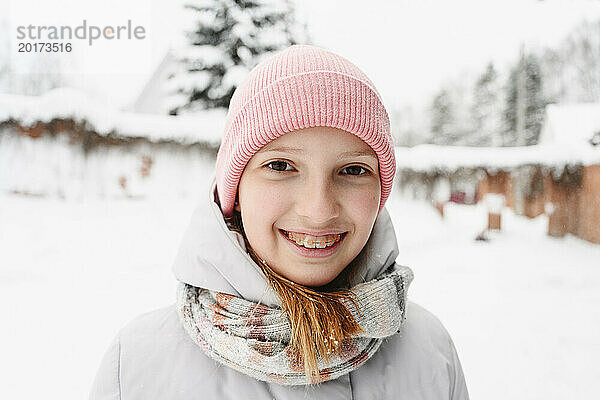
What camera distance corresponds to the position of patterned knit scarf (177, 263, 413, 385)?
2.12 ft

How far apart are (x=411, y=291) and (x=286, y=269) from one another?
1.28 metres

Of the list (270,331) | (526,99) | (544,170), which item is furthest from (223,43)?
(270,331)

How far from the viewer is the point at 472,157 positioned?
1809 mm

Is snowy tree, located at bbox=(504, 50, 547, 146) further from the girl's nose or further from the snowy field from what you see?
the girl's nose

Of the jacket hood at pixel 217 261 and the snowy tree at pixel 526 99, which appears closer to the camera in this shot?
the jacket hood at pixel 217 261

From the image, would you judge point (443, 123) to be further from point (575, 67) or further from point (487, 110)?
point (575, 67)

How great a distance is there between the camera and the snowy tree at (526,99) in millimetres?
1771

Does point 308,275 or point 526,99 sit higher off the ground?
point 526,99

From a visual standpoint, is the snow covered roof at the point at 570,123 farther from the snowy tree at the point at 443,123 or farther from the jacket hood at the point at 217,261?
the jacket hood at the point at 217,261

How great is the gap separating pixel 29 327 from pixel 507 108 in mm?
1660

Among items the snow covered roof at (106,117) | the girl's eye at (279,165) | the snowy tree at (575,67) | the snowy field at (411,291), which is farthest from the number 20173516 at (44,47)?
the snowy tree at (575,67)

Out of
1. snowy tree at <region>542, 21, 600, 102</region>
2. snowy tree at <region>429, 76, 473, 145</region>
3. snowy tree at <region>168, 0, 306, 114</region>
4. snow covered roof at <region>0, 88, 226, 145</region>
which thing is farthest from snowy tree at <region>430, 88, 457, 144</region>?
snow covered roof at <region>0, 88, 226, 145</region>

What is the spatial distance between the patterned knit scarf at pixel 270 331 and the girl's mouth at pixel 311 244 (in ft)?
0.25

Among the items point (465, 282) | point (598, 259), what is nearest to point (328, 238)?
point (465, 282)
